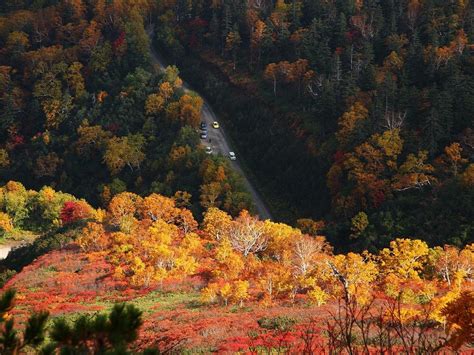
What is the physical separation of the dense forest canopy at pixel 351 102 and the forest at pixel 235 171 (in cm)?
35

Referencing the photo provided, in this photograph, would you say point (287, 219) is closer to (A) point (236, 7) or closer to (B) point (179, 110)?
(B) point (179, 110)

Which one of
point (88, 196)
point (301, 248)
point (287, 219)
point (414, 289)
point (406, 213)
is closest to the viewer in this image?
point (414, 289)

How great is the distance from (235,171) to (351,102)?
21.2 meters

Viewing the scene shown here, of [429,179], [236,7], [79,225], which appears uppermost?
[236,7]

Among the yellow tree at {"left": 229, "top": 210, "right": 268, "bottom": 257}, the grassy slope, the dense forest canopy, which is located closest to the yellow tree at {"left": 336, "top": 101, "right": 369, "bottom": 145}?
the dense forest canopy

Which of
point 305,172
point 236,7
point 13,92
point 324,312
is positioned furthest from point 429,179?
point 13,92

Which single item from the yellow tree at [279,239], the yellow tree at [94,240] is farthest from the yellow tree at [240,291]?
the yellow tree at [94,240]

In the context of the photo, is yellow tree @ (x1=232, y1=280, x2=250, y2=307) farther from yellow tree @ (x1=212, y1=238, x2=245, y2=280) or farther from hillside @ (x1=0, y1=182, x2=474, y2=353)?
yellow tree @ (x1=212, y1=238, x2=245, y2=280)

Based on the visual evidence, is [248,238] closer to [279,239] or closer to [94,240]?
[279,239]

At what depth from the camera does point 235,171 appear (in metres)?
85.2

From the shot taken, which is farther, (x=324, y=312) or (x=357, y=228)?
(x=357, y=228)

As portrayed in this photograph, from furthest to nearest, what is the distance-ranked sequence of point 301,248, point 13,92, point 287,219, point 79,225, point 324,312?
1. point 13,92
2. point 287,219
3. point 79,225
4. point 301,248
5. point 324,312

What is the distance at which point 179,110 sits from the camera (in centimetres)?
9306

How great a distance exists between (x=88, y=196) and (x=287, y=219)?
119 ft
